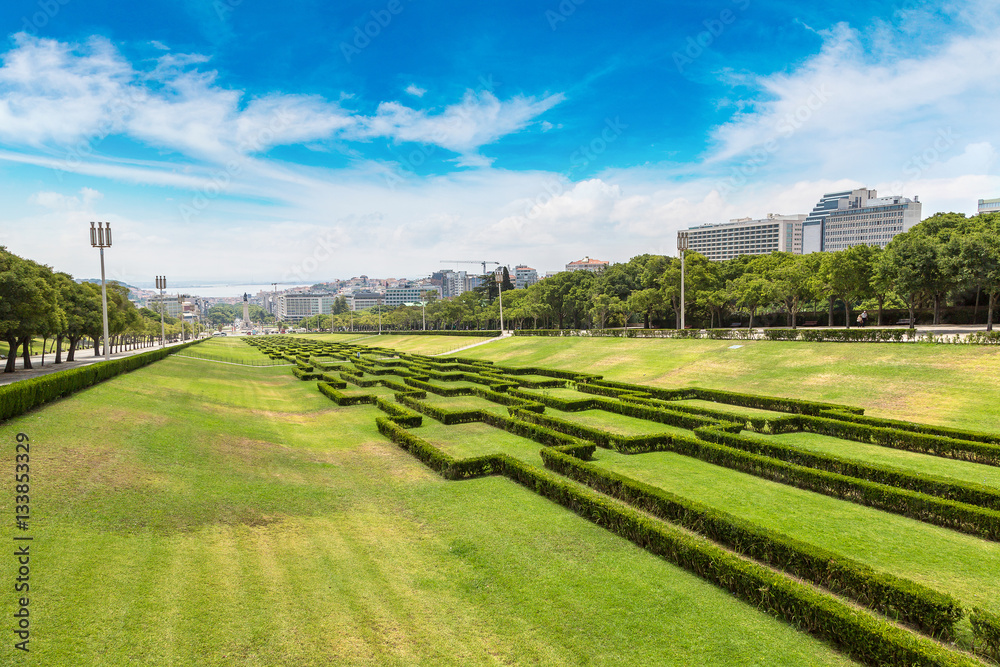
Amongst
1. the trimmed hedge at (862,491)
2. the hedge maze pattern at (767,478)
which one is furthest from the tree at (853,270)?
the trimmed hedge at (862,491)

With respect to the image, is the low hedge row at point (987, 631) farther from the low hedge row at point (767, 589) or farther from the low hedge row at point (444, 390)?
the low hedge row at point (444, 390)

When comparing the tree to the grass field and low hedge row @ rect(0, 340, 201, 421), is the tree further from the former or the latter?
low hedge row @ rect(0, 340, 201, 421)

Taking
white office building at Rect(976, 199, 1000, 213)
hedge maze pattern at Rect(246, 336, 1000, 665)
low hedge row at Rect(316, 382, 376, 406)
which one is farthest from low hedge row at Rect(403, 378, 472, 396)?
white office building at Rect(976, 199, 1000, 213)

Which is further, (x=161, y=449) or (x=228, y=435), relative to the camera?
(x=228, y=435)

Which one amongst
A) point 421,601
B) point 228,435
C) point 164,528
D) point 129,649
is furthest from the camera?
point 228,435

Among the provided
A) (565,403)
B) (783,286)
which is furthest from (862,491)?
(783,286)

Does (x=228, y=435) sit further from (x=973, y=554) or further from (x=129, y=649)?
(x=973, y=554)

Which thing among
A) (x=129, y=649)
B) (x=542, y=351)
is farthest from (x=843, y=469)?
(x=542, y=351)
